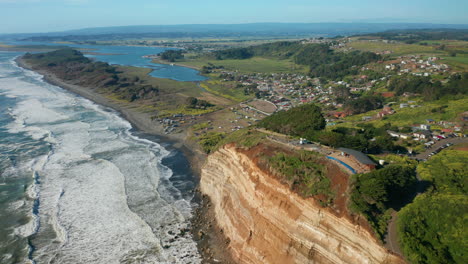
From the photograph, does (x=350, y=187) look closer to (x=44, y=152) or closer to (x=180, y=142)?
(x=180, y=142)

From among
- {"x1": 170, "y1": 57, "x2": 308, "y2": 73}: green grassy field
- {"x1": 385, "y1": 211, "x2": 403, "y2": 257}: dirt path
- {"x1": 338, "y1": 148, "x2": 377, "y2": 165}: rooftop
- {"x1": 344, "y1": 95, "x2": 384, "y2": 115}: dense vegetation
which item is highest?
{"x1": 338, "y1": 148, "x2": 377, "y2": 165}: rooftop

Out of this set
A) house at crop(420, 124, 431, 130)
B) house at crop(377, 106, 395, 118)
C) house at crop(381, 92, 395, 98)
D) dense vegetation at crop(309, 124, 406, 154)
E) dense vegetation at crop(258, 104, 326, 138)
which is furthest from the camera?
house at crop(381, 92, 395, 98)

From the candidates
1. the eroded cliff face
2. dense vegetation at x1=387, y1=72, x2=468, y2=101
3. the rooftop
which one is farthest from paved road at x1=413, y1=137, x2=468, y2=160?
dense vegetation at x1=387, y1=72, x2=468, y2=101

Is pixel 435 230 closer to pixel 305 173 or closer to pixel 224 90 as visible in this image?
pixel 305 173

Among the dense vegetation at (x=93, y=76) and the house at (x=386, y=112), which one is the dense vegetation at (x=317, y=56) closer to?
the house at (x=386, y=112)

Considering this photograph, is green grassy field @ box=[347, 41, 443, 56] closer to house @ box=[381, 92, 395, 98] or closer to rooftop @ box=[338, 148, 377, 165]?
house @ box=[381, 92, 395, 98]

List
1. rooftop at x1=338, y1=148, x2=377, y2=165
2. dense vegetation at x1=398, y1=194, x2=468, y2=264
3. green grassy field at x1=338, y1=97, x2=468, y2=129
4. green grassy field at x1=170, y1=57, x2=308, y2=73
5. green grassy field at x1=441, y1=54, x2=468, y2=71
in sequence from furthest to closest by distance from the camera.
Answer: green grassy field at x1=170, y1=57, x2=308, y2=73 → green grassy field at x1=441, y1=54, x2=468, y2=71 → green grassy field at x1=338, y1=97, x2=468, y2=129 → rooftop at x1=338, y1=148, x2=377, y2=165 → dense vegetation at x1=398, y1=194, x2=468, y2=264

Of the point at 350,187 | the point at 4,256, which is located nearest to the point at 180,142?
the point at 4,256

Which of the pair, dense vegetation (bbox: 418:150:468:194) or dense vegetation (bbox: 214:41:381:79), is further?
dense vegetation (bbox: 214:41:381:79)
